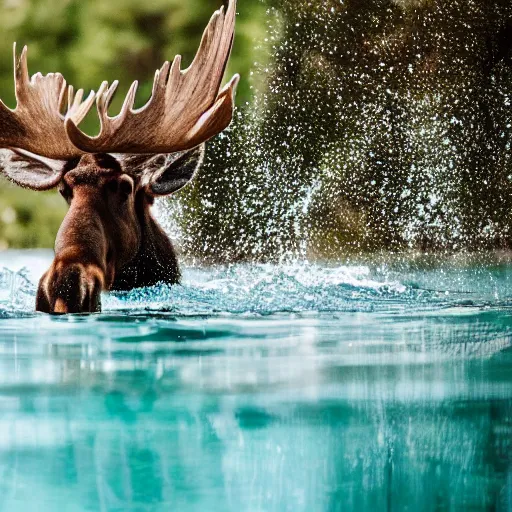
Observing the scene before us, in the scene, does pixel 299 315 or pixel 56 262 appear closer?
pixel 56 262

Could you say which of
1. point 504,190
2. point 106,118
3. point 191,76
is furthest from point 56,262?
point 504,190

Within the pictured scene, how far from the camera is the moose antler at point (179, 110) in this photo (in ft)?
7.22

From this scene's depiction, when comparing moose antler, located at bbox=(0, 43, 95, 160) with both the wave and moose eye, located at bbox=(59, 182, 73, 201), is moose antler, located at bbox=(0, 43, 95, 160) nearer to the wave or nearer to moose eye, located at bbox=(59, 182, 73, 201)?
moose eye, located at bbox=(59, 182, 73, 201)

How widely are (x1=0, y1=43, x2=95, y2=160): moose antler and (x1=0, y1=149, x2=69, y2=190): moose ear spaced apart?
8 centimetres

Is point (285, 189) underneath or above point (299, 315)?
above

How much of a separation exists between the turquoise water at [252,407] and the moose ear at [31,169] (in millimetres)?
316

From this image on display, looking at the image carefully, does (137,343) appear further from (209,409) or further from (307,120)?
(307,120)

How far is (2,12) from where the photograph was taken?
3.95 meters

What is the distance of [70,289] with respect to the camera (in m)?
2.05

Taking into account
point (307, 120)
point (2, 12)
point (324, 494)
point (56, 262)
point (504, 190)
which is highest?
point (2, 12)

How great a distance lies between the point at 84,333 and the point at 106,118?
48cm

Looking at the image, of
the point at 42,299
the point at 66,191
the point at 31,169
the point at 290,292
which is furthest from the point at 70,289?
the point at 290,292

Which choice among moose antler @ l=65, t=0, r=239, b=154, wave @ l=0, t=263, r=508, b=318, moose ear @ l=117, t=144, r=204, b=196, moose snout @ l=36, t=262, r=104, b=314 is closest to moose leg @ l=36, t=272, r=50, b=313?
moose snout @ l=36, t=262, r=104, b=314

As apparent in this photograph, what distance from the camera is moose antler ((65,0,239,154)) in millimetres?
2201
